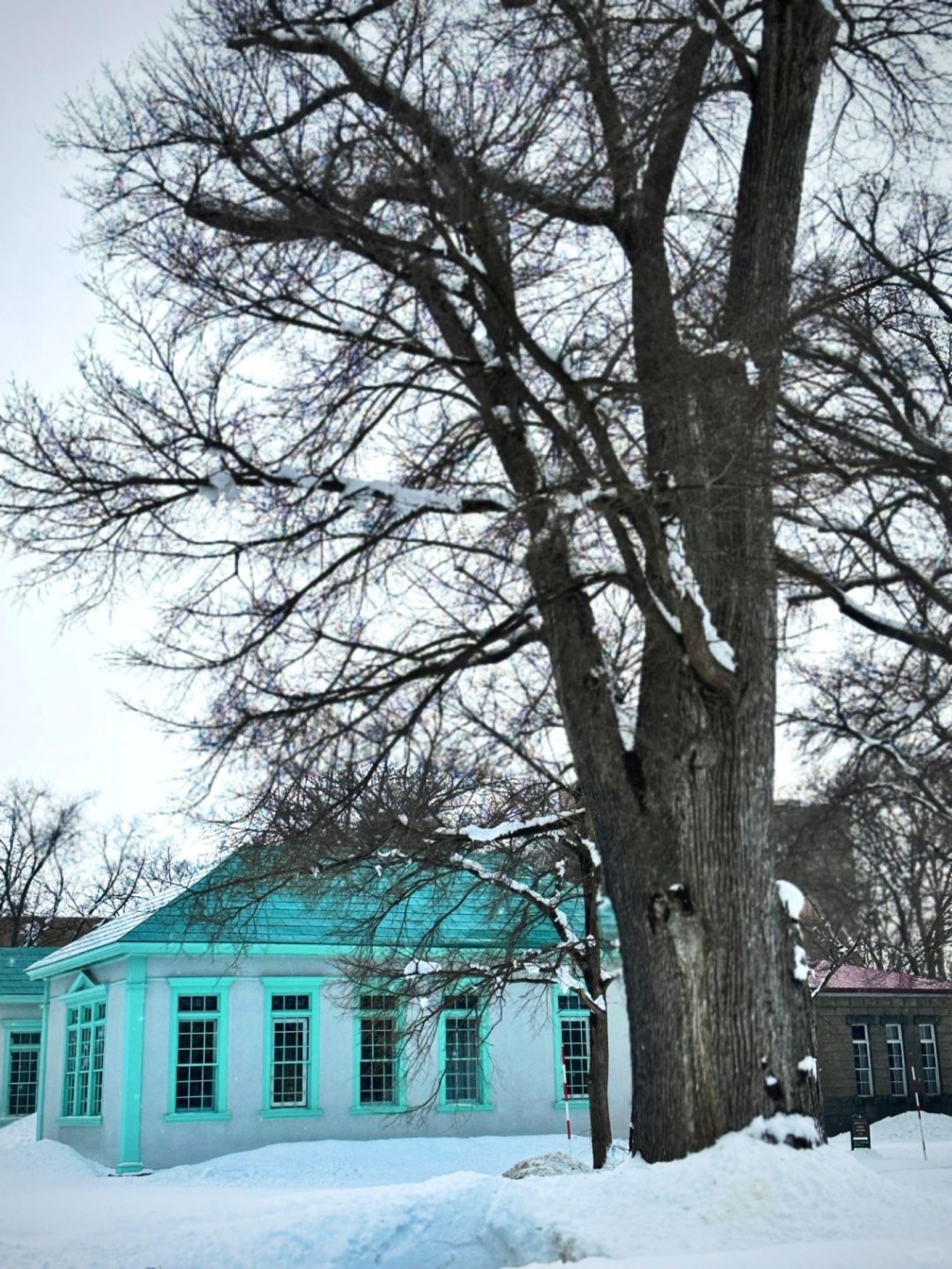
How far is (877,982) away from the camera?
3397 cm

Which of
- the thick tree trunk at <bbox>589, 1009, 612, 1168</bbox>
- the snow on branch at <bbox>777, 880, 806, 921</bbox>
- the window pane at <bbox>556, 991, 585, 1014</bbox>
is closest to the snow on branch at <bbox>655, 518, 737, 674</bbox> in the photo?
the snow on branch at <bbox>777, 880, 806, 921</bbox>

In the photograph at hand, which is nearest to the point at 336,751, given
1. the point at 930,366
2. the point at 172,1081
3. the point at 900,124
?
the point at 930,366

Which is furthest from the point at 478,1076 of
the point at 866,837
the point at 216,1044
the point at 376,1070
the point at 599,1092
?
the point at 866,837

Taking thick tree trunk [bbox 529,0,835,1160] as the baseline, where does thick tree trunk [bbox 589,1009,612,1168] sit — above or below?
below

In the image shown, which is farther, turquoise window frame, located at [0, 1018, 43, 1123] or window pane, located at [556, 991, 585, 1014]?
turquoise window frame, located at [0, 1018, 43, 1123]

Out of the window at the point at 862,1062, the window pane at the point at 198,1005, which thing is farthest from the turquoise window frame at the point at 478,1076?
the window at the point at 862,1062

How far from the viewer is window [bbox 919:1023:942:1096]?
3462 cm

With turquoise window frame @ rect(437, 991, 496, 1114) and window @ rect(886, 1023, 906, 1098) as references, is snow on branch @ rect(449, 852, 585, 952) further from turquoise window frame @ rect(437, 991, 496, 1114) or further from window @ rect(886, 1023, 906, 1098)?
window @ rect(886, 1023, 906, 1098)

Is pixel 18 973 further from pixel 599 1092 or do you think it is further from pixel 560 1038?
pixel 599 1092

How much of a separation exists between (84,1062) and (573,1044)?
9182mm

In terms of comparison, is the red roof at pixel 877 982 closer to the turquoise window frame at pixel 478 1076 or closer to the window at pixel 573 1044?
the window at pixel 573 1044

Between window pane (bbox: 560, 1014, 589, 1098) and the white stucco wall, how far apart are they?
1.00 ft

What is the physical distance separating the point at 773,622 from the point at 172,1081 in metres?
16.2

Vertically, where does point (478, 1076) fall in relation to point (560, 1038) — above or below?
below
